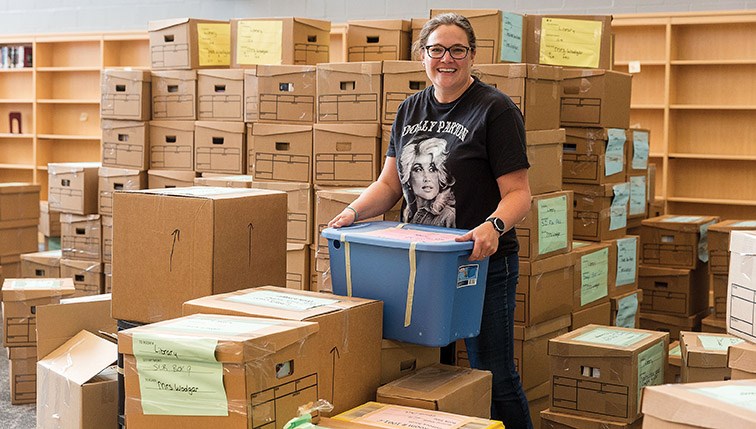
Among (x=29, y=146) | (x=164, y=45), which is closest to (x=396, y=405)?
(x=164, y=45)

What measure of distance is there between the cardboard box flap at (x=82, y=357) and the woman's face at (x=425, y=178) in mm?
1072

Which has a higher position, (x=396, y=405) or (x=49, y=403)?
(x=396, y=405)

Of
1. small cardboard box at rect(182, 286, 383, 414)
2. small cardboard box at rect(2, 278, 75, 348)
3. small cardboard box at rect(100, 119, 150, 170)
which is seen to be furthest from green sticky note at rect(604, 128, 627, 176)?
small cardboard box at rect(2, 278, 75, 348)

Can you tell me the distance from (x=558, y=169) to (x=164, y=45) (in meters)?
2.09

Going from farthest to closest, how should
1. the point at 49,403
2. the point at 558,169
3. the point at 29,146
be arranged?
the point at 29,146
the point at 558,169
the point at 49,403

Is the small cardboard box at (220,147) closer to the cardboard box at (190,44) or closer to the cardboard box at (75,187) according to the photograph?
the cardboard box at (190,44)

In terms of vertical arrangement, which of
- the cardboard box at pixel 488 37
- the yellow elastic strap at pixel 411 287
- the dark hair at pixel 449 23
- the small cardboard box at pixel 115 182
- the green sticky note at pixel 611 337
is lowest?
the green sticky note at pixel 611 337

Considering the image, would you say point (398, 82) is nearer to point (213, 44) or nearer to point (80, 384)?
point (213, 44)

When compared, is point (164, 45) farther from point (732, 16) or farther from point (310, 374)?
point (732, 16)

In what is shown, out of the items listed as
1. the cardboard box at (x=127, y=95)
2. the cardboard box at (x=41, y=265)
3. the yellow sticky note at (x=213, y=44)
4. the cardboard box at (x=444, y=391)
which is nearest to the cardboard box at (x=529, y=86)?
the cardboard box at (x=444, y=391)

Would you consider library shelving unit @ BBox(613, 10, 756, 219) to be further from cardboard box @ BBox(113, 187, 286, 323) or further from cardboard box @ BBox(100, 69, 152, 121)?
cardboard box @ BBox(113, 187, 286, 323)

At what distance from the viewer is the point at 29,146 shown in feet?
28.7

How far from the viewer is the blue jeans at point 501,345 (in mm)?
2406

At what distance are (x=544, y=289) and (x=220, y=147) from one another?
172 cm
